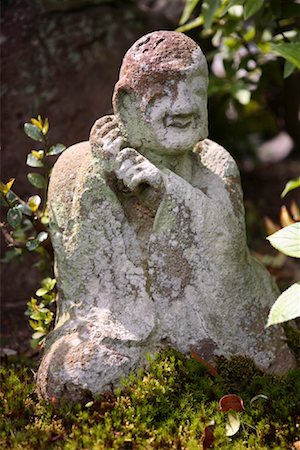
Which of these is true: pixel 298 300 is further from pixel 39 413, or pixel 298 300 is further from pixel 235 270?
pixel 39 413

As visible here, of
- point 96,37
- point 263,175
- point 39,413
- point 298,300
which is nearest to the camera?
point 298,300

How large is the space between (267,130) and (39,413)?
14.2 feet

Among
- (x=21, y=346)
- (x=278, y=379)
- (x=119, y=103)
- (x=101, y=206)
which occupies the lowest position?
(x=21, y=346)

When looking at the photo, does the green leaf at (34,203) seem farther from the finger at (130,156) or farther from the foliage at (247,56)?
the foliage at (247,56)

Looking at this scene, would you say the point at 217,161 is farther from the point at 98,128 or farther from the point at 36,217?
the point at 36,217

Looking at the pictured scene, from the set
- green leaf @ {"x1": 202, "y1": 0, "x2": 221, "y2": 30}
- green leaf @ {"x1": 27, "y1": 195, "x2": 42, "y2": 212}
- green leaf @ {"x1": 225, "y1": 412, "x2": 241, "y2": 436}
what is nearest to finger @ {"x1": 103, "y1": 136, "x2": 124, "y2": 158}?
green leaf @ {"x1": 27, "y1": 195, "x2": 42, "y2": 212}

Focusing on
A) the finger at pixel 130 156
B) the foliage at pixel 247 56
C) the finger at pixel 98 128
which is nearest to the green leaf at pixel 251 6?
the foliage at pixel 247 56

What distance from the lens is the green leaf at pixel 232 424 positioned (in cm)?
246

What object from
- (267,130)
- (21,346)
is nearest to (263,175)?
(267,130)

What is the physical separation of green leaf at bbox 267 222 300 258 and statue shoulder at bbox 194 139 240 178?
39 cm

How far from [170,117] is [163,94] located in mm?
86

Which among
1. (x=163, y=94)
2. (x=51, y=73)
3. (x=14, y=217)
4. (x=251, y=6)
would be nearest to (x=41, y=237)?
(x=14, y=217)

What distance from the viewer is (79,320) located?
8.91 feet

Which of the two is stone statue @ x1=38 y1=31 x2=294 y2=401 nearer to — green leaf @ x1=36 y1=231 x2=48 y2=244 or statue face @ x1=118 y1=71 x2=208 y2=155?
statue face @ x1=118 y1=71 x2=208 y2=155
